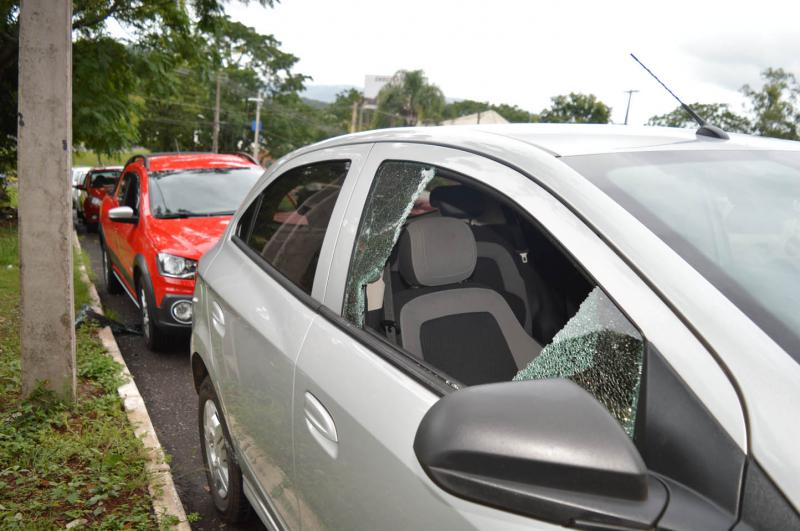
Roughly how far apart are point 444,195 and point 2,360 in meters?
3.56

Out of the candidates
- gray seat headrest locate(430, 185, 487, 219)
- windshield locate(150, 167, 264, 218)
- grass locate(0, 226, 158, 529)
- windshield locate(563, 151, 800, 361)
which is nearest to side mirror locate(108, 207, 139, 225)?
windshield locate(150, 167, 264, 218)

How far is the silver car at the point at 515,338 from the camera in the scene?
100cm

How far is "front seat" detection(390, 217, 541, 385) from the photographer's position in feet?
7.67

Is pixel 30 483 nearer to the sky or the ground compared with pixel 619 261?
nearer to the ground

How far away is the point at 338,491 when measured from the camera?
1.72 meters

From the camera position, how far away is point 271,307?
229 cm

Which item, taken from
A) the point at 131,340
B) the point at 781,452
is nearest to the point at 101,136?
the point at 131,340

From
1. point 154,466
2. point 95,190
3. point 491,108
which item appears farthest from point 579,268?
point 491,108

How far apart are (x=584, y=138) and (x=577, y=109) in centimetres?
7126

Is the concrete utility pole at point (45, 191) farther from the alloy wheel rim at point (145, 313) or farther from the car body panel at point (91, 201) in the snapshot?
the car body panel at point (91, 201)

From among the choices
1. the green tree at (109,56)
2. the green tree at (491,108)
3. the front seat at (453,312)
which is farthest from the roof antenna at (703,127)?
the green tree at (491,108)

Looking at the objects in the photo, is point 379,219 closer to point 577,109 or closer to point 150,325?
point 150,325

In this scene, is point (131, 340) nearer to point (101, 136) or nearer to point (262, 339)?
point (262, 339)

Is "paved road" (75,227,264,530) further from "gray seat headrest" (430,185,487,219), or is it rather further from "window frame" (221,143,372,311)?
"gray seat headrest" (430,185,487,219)
